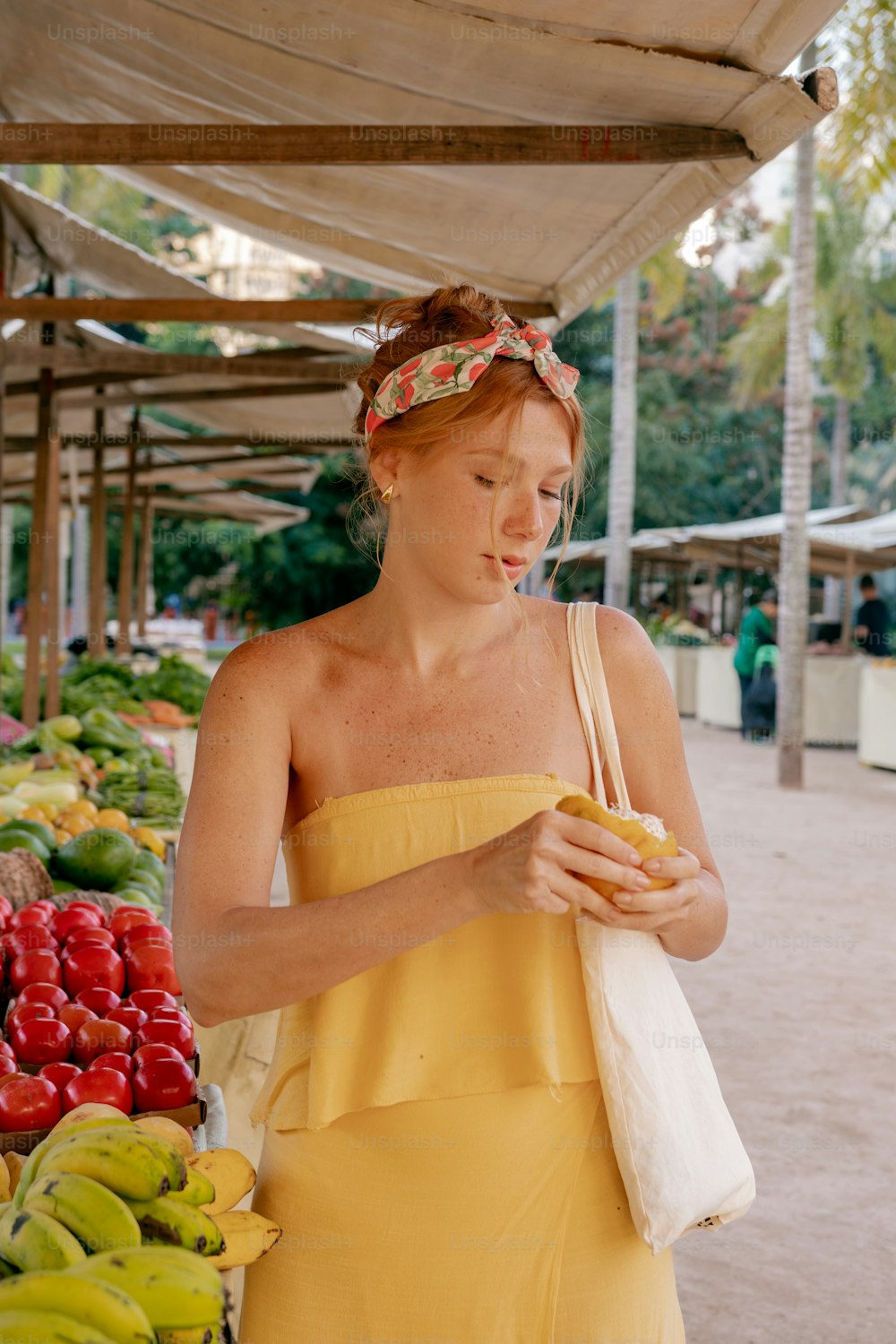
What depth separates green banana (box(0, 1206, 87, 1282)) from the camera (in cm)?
130

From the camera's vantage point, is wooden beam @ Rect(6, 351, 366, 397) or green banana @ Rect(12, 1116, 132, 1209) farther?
wooden beam @ Rect(6, 351, 366, 397)

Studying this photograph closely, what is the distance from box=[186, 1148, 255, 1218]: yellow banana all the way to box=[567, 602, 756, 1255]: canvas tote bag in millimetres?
596

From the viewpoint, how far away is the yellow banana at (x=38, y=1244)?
1.30m

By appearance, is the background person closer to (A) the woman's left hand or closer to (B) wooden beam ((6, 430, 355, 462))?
(B) wooden beam ((6, 430, 355, 462))

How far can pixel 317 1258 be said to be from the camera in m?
1.69

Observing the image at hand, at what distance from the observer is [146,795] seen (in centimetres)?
608

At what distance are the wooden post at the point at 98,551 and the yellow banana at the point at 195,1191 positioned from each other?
Result: 9690mm

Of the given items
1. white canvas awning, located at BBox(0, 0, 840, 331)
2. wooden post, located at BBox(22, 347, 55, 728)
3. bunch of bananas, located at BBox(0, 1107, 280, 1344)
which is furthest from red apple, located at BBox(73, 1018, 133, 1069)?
wooden post, located at BBox(22, 347, 55, 728)

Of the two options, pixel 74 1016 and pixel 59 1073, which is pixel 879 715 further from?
pixel 59 1073

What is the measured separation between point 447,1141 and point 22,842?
297 centimetres

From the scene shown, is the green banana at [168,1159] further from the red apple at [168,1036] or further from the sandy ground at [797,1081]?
the sandy ground at [797,1081]

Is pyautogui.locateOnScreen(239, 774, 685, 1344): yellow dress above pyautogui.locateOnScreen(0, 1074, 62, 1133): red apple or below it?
above

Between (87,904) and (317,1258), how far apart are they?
6.60 feet

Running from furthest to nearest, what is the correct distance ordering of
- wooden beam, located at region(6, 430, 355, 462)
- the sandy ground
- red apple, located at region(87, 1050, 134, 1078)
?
1. wooden beam, located at region(6, 430, 355, 462)
2. the sandy ground
3. red apple, located at region(87, 1050, 134, 1078)
